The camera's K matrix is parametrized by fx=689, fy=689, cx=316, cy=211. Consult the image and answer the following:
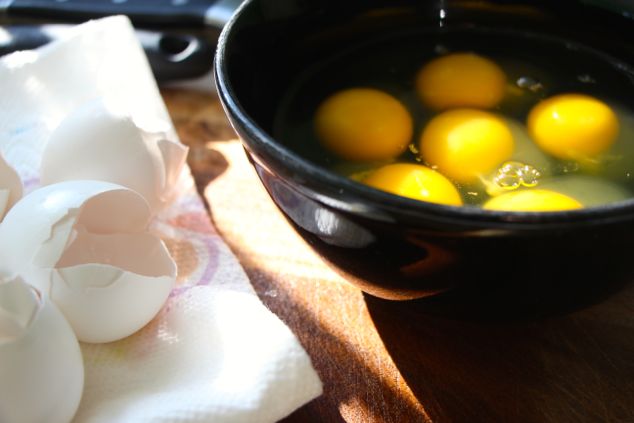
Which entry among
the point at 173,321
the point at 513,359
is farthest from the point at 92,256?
the point at 513,359

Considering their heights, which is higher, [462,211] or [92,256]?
[462,211]

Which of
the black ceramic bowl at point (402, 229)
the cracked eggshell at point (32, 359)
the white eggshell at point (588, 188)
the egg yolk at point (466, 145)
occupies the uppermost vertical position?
the black ceramic bowl at point (402, 229)

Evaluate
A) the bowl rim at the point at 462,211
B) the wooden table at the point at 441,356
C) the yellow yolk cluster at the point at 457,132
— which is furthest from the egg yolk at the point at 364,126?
the bowl rim at the point at 462,211

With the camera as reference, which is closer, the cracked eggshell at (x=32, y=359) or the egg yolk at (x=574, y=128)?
the cracked eggshell at (x=32, y=359)

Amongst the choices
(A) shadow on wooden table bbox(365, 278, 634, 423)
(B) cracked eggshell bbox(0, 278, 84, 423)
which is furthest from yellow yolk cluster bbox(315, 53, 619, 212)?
(B) cracked eggshell bbox(0, 278, 84, 423)

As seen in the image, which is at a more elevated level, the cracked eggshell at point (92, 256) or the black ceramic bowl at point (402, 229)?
the black ceramic bowl at point (402, 229)

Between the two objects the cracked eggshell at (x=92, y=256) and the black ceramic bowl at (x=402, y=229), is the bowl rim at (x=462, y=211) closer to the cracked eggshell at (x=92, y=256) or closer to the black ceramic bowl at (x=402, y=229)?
the black ceramic bowl at (x=402, y=229)

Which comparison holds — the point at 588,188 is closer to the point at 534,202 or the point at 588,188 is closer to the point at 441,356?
the point at 534,202
